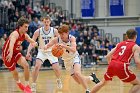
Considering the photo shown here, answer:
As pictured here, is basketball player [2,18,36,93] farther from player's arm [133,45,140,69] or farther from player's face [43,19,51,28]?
player's arm [133,45,140,69]

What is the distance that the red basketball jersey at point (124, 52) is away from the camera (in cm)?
887

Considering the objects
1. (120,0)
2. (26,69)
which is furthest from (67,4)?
(26,69)

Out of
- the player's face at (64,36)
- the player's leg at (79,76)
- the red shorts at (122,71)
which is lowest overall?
the player's leg at (79,76)

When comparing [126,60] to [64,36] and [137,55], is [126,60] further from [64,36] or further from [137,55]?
[64,36]

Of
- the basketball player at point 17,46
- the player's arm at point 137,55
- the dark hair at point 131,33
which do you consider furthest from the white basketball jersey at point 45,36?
the player's arm at point 137,55

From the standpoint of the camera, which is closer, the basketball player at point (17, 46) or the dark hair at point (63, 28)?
the dark hair at point (63, 28)

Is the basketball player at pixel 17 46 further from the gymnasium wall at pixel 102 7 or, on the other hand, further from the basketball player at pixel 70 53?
the gymnasium wall at pixel 102 7

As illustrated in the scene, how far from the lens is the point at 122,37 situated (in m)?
34.6

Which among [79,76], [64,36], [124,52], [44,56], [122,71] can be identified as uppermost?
[64,36]

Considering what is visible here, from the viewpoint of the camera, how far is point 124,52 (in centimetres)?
891

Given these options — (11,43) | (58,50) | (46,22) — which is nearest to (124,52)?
(58,50)

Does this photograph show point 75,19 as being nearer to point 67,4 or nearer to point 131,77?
point 67,4

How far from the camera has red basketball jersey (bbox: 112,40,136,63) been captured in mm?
8867

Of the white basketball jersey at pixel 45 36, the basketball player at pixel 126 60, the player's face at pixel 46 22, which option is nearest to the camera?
the basketball player at pixel 126 60
